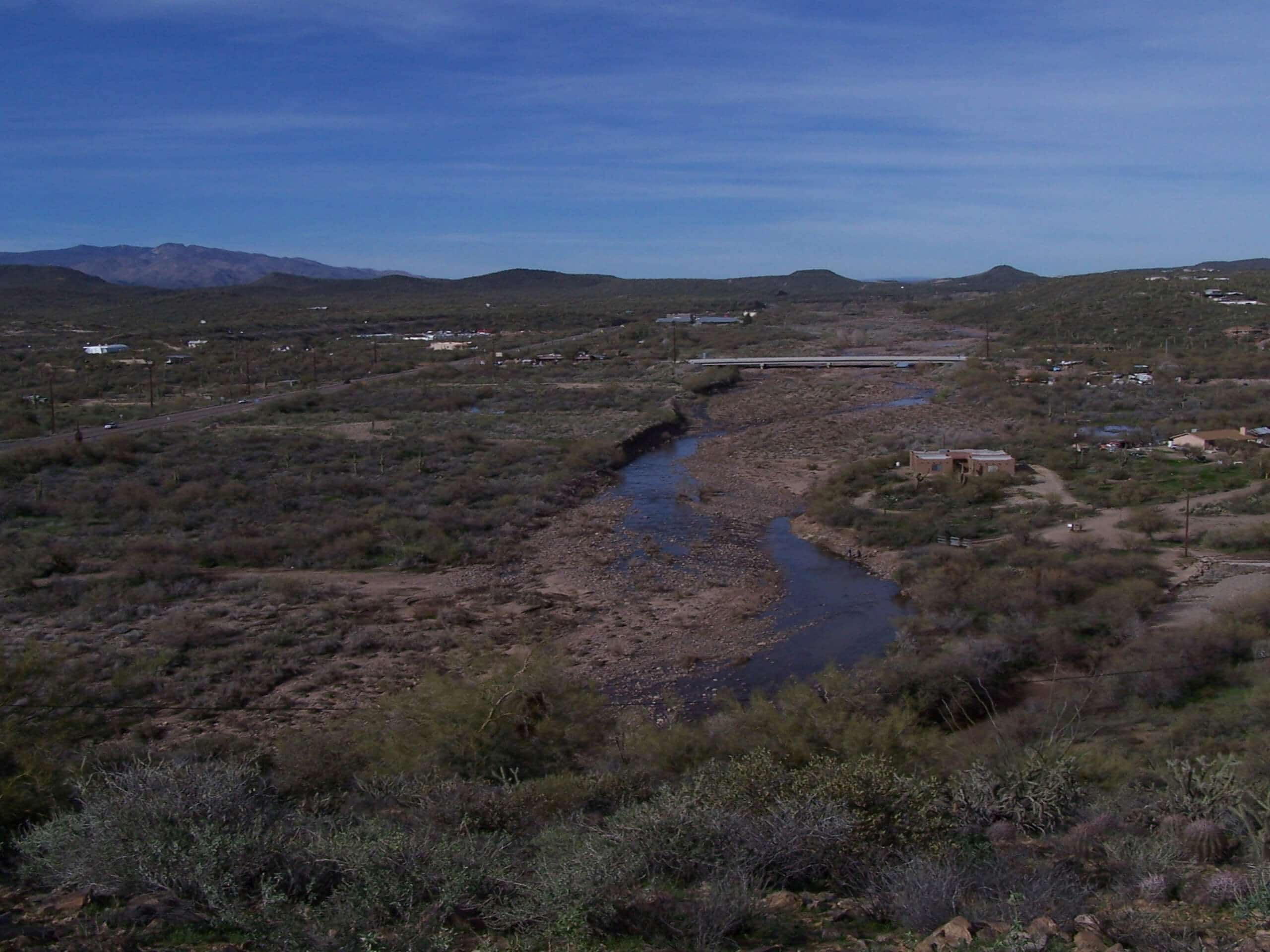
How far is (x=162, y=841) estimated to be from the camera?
7176mm

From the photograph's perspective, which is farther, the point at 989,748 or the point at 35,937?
the point at 989,748

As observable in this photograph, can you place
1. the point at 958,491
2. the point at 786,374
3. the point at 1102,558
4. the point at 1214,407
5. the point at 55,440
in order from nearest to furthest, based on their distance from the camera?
the point at 1102,558, the point at 958,491, the point at 55,440, the point at 1214,407, the point at 786,374

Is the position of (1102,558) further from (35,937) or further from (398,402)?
(398,402)

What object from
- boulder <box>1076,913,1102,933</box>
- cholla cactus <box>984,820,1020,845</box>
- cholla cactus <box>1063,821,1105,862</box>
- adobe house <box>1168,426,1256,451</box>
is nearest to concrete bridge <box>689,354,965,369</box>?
adobe house <box>1168,426,1256,451</box>

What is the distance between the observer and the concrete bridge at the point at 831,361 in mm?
72125

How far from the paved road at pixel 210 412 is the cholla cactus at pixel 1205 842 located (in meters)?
37.5

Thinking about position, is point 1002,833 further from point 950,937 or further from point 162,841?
point 162,841

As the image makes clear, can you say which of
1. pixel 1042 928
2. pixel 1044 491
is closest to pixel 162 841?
pixel 1042 928

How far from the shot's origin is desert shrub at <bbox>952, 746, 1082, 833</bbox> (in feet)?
30.7

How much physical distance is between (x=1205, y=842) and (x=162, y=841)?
26.0 ft

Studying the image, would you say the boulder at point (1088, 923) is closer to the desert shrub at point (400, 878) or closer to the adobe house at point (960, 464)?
the desert shrub at point (400, 878)

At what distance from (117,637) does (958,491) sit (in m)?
21.3

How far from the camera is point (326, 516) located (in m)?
27.4

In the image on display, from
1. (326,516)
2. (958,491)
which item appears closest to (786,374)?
(958,491)
